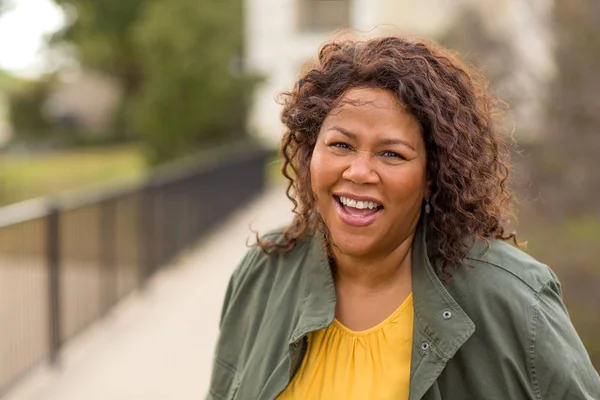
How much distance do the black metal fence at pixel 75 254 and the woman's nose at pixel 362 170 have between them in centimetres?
381

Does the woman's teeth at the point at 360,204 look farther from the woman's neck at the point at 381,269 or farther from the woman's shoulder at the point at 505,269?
the woman's shoulder at the point at 505,269

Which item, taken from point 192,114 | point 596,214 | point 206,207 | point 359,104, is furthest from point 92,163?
point 359,104

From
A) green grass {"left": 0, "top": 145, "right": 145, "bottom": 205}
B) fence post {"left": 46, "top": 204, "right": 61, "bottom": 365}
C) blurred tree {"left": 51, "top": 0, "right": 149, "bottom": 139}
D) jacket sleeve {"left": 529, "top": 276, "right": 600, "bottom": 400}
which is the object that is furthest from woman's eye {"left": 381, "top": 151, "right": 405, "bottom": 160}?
blurred tree {"left": 51, "top": 0, "right": 149, "bottom": 139}

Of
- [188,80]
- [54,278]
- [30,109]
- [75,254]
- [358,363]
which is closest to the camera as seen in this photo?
[358,363]

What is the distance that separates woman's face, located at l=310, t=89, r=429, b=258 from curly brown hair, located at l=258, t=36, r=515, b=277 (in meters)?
0.04

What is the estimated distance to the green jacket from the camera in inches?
77.0

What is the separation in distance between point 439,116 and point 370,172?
23 cm

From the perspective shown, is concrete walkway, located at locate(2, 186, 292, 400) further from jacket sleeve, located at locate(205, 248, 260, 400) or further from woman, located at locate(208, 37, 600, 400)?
woman, located at locate(208, 37, 600, 400)

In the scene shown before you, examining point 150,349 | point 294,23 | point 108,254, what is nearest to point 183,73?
point 108,254

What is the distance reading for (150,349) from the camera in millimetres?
6488

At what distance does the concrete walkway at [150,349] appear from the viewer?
5562mm

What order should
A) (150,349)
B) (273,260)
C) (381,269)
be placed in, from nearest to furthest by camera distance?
(381,269), (273,260), (150,349)

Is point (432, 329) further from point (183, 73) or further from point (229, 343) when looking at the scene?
point (183, 73)

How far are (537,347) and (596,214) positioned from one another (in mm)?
5771
